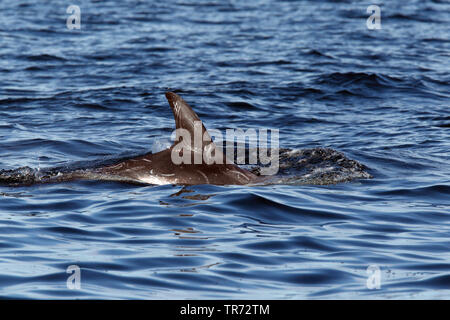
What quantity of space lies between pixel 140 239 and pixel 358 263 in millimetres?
2445

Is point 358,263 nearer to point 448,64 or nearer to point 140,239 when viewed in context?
point 140,239

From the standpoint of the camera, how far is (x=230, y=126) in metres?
16.6

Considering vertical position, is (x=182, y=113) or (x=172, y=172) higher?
(x=182, y=113)

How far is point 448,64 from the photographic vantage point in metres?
22.8

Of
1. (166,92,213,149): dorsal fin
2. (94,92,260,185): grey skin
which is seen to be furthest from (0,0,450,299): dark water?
(166,92,213,149): dorsal fin

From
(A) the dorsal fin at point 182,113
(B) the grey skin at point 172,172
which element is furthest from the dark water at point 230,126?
(A) the dorsal fin at point 182,113

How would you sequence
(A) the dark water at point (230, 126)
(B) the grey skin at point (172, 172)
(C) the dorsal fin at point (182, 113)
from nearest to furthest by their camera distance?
(A) the dark water at point (230, 126)
(C) the dorsal fin at point (182, 113)
(B) the grey skin at point (172, 172)

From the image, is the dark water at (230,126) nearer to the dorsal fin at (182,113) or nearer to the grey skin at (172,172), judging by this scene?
the grey skin at (172,172)

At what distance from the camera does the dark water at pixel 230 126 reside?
7.62 metres

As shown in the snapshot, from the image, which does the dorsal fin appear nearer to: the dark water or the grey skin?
the grey skin

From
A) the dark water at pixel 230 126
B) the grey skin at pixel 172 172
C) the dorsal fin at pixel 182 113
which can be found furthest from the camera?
the grey skin at pixel 172 172

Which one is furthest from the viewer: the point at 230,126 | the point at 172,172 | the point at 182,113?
the point at 230,126

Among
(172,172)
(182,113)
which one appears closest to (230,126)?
(172,172)

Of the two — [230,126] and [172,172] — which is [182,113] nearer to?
[172,172]
